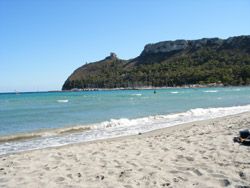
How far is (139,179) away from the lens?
19.3 feet

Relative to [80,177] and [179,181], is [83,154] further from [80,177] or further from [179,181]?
[179,181]

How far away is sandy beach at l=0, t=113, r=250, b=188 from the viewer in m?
5.75

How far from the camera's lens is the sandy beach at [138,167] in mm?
5754

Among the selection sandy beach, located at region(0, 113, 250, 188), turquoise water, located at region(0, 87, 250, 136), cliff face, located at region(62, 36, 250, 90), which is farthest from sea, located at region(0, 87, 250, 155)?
cliff face, located at region(62, 36, 250, 90)

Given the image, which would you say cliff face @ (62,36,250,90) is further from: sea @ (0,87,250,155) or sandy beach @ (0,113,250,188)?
sandy beach @ (0,113,250,188)

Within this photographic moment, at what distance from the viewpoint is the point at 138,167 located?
674 cm

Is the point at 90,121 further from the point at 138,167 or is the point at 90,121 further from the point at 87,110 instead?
the point at 138,167

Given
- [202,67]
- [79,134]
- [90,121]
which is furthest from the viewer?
[202,67]

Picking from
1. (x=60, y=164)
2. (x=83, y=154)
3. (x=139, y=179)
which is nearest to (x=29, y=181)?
(x=60, y=164)

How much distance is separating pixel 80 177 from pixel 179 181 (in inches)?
71.9

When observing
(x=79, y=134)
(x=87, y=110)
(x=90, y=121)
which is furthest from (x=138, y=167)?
→ (x=87, y=110)

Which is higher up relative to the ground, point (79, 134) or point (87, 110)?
point (79, 134)

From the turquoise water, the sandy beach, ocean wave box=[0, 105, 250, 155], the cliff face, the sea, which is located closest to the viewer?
the sandy beach

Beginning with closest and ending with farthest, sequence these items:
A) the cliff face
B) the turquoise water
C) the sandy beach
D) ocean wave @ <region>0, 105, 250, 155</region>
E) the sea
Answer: the sandy beach → ocean wave @ <region>0, 105, 250, 155</region> → the sea → the turquoise water → the cliff face
